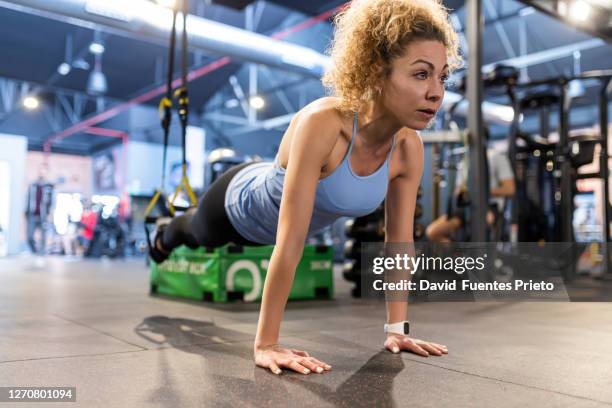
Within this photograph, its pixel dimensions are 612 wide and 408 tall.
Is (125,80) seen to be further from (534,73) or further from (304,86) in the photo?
(534,73)

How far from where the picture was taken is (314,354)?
1593 mm

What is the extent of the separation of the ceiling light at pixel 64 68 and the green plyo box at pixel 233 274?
801 cm

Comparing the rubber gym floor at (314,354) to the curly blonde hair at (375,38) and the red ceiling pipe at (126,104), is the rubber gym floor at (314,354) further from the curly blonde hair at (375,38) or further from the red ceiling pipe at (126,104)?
Answer: the red ceiling pipe at (126,104)

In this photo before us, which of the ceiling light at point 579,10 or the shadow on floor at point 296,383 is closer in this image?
the shadow on floor at point 296,383

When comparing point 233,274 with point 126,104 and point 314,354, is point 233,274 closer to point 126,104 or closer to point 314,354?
point 314,354

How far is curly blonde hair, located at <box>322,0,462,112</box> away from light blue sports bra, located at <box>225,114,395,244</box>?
3.4 inches

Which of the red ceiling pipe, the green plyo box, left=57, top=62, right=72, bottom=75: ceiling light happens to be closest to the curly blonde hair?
the green plyo box

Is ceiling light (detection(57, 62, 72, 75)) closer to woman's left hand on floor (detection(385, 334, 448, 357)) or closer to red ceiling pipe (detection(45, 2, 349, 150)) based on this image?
red ceiling pipe (detection(45, 2, 349, 150))

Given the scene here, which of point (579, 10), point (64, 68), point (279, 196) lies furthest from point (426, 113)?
point (64, 68)

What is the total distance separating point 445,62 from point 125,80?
1097 centimetres

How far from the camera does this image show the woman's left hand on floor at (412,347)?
1.57m

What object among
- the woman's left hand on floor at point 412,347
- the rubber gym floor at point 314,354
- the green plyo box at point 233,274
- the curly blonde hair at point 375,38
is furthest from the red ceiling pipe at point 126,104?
the woman's left hand on floor at point 412,347

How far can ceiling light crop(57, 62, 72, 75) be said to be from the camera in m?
9.95

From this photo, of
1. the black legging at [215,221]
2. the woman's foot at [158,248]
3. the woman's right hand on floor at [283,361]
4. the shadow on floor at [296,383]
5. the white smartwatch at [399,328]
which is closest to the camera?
the shadow on floor at [296,383]
